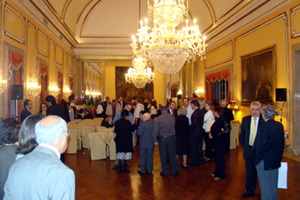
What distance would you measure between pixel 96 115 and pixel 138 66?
12.2 ft

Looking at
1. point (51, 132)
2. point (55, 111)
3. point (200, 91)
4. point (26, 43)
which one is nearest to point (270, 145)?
point (51, 132)

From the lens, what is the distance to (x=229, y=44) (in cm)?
862

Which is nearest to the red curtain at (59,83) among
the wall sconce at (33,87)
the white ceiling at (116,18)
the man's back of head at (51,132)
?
the white ceiling at (116,18)

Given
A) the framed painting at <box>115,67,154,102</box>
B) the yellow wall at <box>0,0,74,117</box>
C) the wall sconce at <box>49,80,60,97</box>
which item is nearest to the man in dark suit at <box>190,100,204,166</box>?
the yellow wall at <box>0,0,74,117</box>

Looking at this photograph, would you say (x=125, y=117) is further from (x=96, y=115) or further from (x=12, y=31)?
(x=96, y=115)

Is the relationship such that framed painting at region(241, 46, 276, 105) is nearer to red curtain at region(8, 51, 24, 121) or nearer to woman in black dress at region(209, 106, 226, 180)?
woman in black dress at region(209, 106, 226, 180)

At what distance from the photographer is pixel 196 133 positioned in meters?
4.80

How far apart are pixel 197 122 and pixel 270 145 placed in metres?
2.17

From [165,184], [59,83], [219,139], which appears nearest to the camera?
[165,184]

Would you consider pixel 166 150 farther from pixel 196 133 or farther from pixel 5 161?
pixel 5 161

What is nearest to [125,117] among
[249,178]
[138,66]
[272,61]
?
[249,178]

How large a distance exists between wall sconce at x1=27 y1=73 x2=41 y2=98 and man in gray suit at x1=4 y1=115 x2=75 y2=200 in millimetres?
6143

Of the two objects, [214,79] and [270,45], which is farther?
[214,79]

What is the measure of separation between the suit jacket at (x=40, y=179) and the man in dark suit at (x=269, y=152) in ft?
7.87
